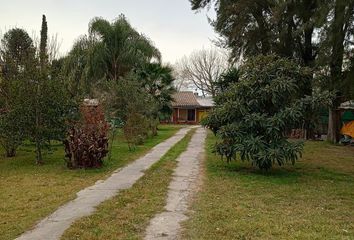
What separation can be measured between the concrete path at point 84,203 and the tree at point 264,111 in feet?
9.39

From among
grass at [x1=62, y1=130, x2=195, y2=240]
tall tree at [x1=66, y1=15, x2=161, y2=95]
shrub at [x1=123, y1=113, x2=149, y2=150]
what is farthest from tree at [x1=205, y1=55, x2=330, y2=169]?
tall tree at [x1=66, y1=15, x2=161, y2=95]

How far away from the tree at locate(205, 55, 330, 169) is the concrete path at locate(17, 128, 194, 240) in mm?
2863

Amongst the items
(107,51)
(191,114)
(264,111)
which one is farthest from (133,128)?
(191,114)

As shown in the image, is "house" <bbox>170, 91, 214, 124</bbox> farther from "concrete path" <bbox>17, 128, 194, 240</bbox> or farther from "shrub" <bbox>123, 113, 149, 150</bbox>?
"concrete path" <bbox>17, 128, 194, 240</bbox>

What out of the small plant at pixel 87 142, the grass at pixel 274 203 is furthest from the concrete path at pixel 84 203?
the grass at pixel 274 203

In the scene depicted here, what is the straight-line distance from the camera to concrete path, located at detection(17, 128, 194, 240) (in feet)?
20.1

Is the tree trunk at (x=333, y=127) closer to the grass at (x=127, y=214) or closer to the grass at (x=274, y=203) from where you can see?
the grass at (x=274, y=203)

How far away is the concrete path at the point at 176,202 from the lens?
620 cm

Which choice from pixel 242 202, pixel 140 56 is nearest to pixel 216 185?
pixel 242 202

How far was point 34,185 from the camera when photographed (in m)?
10.5

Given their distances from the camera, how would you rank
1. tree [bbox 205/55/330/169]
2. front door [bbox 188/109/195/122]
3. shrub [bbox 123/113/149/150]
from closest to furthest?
tree [bbox 205/55/330/169]
shrub [bbox 123/113/149/150]
front door [bbox 188/109/195/122]

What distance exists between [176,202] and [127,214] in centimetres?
133

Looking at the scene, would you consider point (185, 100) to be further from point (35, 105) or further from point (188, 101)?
point (35, 105)

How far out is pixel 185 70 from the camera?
7250 cm
